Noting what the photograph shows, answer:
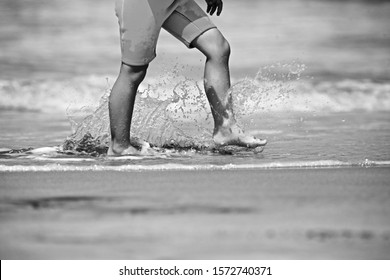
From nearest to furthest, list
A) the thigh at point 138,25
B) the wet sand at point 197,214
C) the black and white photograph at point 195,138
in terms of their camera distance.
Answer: the wet sand at point 197,214
the black and white photograph at point 195,138
the thigh at point 138,25

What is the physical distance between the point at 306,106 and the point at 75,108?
1630mm

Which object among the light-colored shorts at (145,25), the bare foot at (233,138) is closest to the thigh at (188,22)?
the light-colored shorts at (145,25)

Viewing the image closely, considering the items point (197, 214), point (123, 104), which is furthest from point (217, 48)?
point (197, 214)

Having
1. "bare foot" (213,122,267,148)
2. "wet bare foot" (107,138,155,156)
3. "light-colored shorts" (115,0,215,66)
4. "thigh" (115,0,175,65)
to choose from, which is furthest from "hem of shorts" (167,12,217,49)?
"wet bare foot" (107,138,155,156)

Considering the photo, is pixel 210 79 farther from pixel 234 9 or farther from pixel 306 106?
pixel 234 9

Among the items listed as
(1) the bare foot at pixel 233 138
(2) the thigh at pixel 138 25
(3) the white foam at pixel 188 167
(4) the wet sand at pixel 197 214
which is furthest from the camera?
(1) the bare foot at pixel 233 138

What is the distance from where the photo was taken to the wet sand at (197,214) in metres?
2.97

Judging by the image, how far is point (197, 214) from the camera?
11.3ft

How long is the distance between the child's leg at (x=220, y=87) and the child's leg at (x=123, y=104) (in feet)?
1.03

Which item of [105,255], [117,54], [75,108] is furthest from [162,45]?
[105,255]

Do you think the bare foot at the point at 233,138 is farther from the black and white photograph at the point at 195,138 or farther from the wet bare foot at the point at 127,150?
the wet bare foot at the point at 127,150

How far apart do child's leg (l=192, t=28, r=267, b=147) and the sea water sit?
0.06 metres
